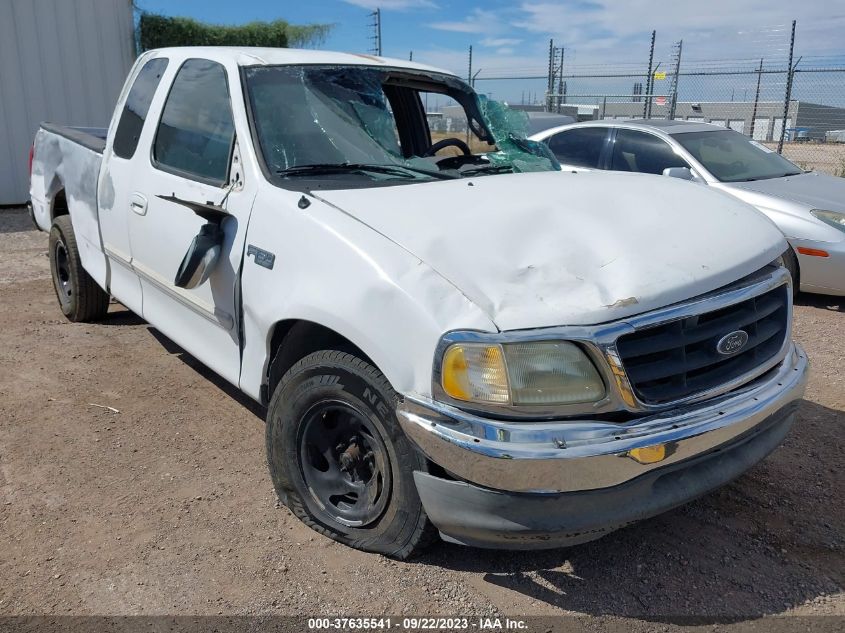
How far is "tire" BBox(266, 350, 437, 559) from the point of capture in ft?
8.17

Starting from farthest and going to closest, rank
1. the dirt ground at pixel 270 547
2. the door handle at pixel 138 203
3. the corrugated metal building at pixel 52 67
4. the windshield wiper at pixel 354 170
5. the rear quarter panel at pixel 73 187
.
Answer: the corrugated metal building at pixel 52 67, the rear quarter panel at pixel 73 187, the door handle at pixel 138 203, the windshield wiper at pixel 354 170, the dirt ground at pixel 270 547

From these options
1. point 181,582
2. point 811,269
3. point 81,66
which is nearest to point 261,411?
point 181,582

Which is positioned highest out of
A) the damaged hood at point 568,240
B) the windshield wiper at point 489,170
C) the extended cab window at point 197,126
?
the extended cab window at point 197,126

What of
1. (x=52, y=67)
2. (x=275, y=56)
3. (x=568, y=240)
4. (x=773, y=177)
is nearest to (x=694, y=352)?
(x=568, y=240)

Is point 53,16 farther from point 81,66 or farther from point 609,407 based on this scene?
point 609,407

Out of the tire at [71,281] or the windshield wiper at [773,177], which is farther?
the windshield wiper at [773,177]

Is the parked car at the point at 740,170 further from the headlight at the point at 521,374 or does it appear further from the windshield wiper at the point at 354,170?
the headlight at the point at 521,374

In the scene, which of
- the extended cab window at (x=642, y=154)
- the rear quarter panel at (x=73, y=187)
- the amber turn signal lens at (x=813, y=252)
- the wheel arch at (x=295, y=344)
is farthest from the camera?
the extended cab window at (x=642, y=154)

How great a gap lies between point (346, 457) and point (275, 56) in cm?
209

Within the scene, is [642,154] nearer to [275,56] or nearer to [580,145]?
[580,145]

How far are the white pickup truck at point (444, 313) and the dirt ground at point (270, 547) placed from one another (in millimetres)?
233

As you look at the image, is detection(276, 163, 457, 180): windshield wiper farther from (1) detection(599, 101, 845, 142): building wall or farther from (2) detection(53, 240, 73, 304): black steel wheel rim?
(1) detection(599, 101, 845, 142): building wall

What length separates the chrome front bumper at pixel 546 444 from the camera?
7.07ft

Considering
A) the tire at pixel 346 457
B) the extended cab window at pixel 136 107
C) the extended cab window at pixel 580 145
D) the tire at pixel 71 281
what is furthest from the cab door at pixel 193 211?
the extended cab window at pixel 580 145
